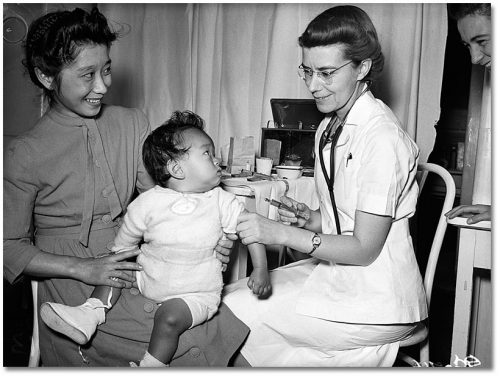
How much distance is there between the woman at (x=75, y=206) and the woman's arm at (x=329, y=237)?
162 mm

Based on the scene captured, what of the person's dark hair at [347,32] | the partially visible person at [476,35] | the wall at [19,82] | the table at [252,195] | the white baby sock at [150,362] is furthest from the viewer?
the wall at [19,82]

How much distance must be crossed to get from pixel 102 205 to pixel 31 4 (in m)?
1.72

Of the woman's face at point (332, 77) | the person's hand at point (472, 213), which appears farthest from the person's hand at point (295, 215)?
the person's hand at point (472, 213)

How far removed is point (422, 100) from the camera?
2.70m

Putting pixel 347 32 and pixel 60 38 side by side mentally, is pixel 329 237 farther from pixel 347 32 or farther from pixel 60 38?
pixel 60 38

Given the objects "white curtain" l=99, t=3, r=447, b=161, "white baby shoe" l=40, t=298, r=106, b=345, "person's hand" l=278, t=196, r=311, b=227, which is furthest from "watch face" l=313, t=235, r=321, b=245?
"white curtain" l=99, t=3, r=447, b=161

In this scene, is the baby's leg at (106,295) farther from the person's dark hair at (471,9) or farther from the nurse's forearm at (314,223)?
the person's dark hair at (471,9)

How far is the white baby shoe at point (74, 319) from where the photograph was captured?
137 centimetres

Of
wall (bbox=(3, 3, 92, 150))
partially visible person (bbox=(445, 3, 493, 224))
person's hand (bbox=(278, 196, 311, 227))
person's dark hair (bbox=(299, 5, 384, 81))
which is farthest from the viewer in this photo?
wall (bbox=(3, 3, 92, 150))

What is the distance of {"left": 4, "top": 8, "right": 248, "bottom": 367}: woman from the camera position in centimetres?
146

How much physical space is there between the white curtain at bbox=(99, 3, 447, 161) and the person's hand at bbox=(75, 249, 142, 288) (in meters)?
1.64

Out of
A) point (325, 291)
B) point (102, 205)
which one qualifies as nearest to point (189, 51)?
point (102, 205)

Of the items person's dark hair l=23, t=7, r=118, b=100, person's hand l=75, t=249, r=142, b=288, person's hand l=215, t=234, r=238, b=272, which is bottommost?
person's hand l=75, t=249, r=142, b=288

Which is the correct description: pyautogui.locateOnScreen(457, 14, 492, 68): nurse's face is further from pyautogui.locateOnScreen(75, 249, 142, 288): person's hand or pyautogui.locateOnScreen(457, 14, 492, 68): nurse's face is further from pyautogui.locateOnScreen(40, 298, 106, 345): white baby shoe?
pyautogui.locateOnScreen(40, 298, 106, 345): white baby shoe
